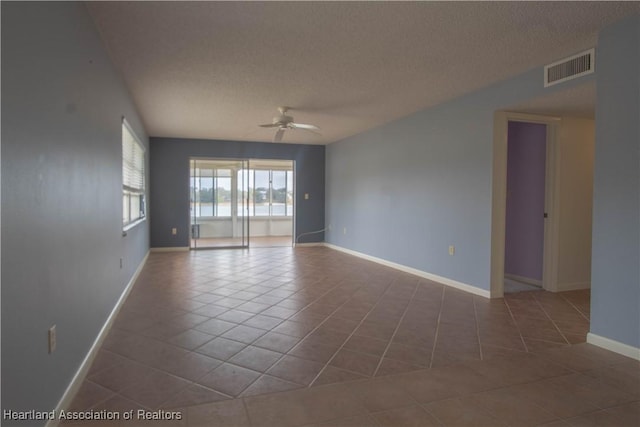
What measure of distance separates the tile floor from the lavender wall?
854 millimetres

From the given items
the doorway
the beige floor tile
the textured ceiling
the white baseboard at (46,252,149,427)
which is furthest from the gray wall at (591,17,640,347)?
the doorway

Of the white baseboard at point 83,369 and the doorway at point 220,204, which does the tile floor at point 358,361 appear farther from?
the doorway at point 220,204

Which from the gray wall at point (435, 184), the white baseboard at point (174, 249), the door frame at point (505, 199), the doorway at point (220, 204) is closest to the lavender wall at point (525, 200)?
the door frame at point (505, 199)

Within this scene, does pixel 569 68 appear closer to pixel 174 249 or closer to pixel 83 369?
pixel 83 369

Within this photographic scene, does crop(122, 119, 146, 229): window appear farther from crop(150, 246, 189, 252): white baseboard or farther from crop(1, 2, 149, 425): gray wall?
crop(150, 246, 189, 252): white baseboard

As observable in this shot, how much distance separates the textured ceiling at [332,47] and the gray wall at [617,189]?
10.1 inches

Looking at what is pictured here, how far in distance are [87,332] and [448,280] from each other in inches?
159

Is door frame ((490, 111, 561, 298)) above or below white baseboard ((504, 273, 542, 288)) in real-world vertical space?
above

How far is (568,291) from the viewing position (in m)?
4.73

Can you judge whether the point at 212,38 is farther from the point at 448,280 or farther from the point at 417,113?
the point at 448,280

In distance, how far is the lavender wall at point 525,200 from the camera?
5070 millimetres

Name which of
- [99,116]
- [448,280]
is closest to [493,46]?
[448,280]

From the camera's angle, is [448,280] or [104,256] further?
[448,280]

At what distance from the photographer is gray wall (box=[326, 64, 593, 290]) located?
4.37 m
